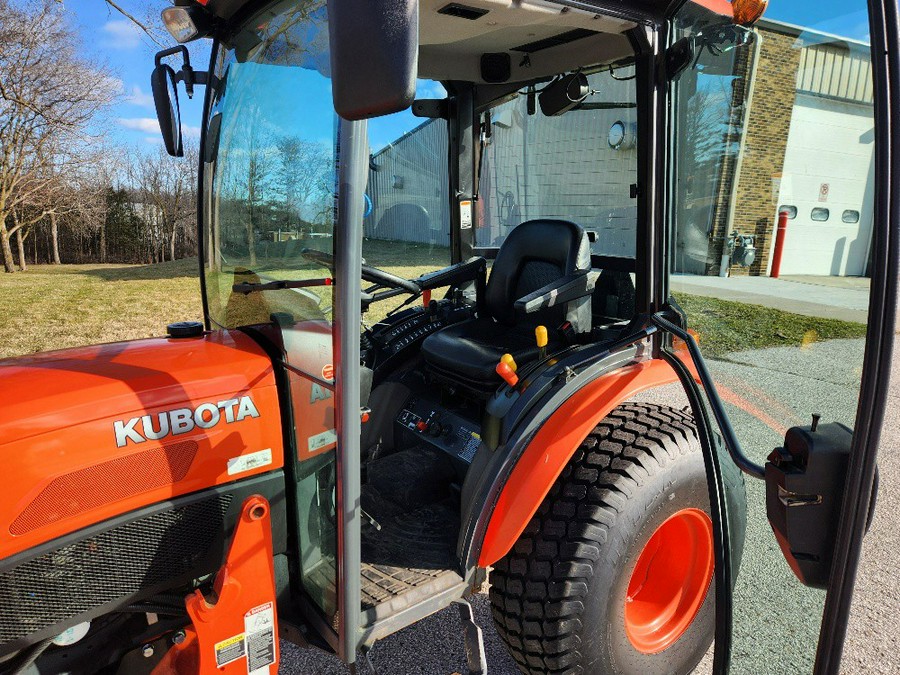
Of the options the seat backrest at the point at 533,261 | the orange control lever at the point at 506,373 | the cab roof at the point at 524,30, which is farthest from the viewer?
→ the seat backrest at the point at 533,261

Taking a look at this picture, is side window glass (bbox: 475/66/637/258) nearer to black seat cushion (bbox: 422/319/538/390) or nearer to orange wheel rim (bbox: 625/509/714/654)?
black seat cushion (bbox: 422/319/538/390)

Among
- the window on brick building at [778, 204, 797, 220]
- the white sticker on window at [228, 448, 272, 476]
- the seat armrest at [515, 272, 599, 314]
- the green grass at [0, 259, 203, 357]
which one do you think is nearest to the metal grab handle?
the window on brick building at [778, 204, 797, 220]

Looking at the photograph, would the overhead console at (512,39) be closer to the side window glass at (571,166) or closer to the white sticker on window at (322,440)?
the side window glass at (571,166)

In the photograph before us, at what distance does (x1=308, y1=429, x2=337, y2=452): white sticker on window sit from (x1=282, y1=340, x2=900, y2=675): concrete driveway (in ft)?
3.25

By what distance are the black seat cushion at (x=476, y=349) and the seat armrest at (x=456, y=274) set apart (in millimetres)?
261

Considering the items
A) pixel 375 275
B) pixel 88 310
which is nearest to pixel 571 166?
pixel 375 275

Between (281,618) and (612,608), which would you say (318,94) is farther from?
(612,608)

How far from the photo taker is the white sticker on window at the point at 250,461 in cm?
149

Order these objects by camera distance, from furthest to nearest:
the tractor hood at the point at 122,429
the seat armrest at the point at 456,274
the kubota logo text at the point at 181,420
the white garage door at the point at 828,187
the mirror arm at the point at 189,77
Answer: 1. the seat armrest at the point at 456,274
2. the mirror arm at the point at 189,77
3. the kubota logo text at the point at 181,420
4. the tractor hood at the point at 122,429
5. the white garage door at the point at 828,187

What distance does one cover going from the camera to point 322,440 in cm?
151

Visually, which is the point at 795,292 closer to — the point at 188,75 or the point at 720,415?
the point at 720,415

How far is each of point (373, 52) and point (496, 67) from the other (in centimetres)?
178

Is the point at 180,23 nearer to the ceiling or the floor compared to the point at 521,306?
nearer to the ceiling

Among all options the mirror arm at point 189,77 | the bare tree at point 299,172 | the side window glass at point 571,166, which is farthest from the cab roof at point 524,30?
the bare tree at point 299,172
